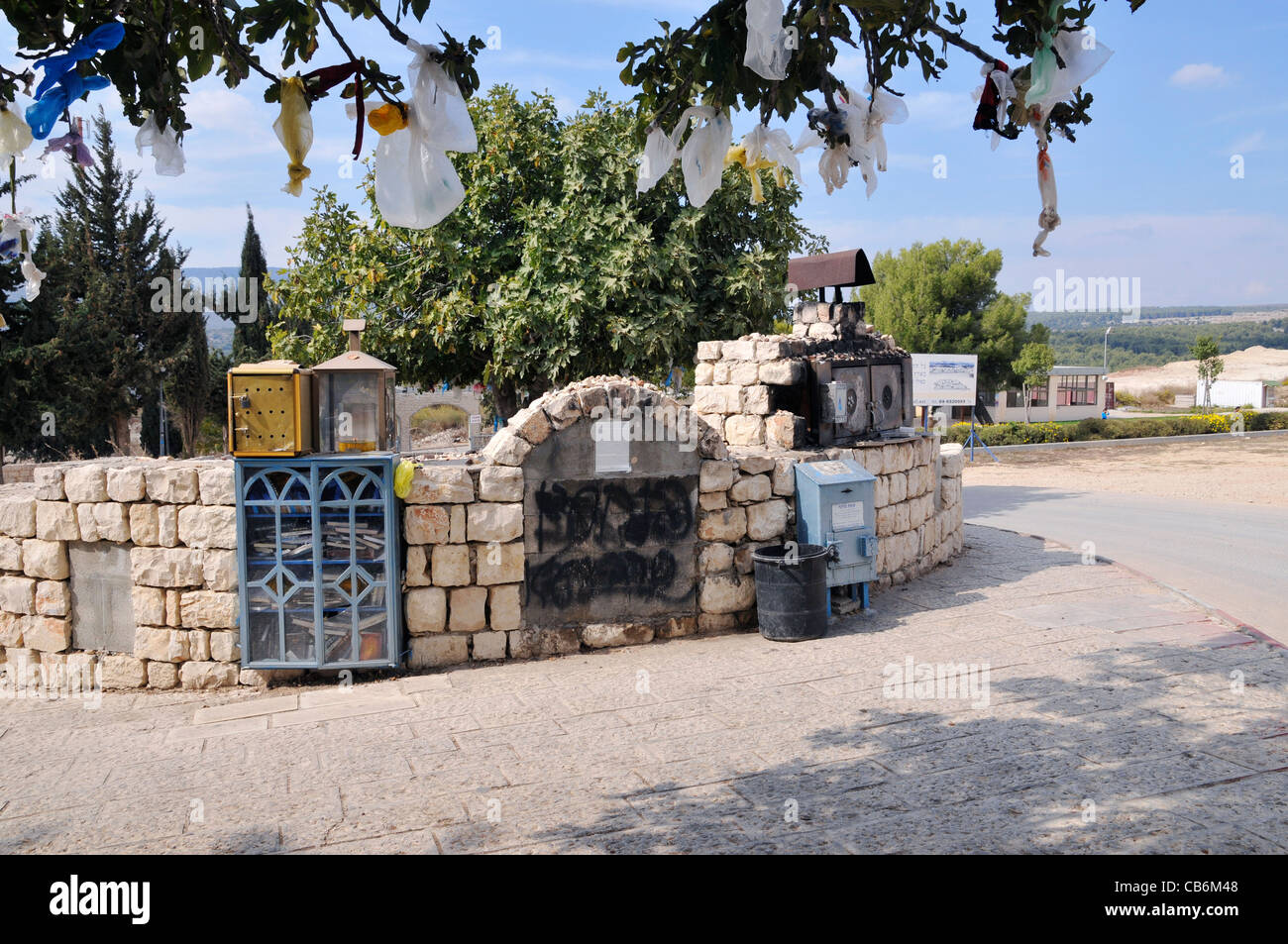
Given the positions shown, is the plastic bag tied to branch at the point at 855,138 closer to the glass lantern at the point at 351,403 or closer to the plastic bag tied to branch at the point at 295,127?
the plastic bag tied to branch at the point at 295,127

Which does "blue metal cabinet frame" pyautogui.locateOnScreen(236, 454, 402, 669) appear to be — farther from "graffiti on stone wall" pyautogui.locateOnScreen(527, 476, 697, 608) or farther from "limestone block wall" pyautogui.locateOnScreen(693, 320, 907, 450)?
"limestone block wall" pyautogui.locateOnScreen(693, 320, 907, 450)

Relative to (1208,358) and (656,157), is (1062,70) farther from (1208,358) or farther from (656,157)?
(1208,358)

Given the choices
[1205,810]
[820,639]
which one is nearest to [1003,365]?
[820,639]

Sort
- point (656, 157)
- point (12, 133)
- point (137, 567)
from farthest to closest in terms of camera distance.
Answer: point (137, 567) → point (656, 157) → point (12, 133)

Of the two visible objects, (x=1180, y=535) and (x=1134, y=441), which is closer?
(x=1180, y=535)

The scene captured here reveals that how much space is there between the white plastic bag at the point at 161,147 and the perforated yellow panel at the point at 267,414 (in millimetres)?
3473

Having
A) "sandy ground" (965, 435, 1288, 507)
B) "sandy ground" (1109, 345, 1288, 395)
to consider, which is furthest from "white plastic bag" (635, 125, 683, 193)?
"sandy ground" (1109, 345, 1288, 395)

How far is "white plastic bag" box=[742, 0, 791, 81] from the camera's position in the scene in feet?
10.2

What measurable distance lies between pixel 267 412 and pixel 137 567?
6.01 ft

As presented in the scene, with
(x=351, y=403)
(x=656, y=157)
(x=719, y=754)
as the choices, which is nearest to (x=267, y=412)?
(x=351, y=403)

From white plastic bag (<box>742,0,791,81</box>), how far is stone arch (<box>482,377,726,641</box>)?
15.5 feet

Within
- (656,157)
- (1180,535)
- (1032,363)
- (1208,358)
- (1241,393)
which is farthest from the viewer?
(1241,393)

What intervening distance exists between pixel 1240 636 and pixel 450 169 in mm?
7719

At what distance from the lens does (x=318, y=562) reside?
7176 millimetres
